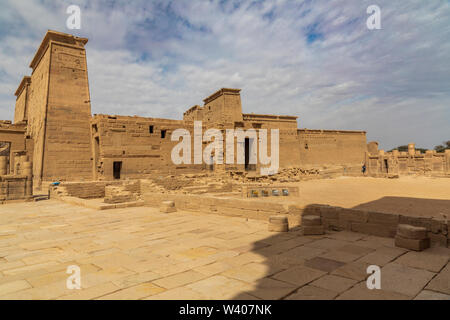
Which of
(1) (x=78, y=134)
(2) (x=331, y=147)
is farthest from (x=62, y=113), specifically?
(2) (x=331, y=147)

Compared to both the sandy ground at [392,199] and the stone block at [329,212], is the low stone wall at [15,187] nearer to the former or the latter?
the sandy ground at [392,199]

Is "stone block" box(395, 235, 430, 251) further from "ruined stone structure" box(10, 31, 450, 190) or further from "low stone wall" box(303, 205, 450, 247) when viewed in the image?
"ruined stone structure" box(10, 31, 450, 190)

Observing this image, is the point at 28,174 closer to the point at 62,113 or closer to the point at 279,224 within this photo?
the point at 62,113

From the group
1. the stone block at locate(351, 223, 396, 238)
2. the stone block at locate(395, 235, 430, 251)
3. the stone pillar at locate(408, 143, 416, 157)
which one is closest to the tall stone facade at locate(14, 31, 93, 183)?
the stone block at locate(351, 223, 396, 238)

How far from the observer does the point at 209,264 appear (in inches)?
159

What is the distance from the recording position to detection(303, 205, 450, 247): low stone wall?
472 cm

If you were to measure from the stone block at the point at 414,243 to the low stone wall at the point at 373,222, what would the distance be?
38 cm

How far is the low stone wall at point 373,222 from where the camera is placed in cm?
472

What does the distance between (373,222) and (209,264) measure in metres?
3.44

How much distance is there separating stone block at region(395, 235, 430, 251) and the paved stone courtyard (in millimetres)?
124
